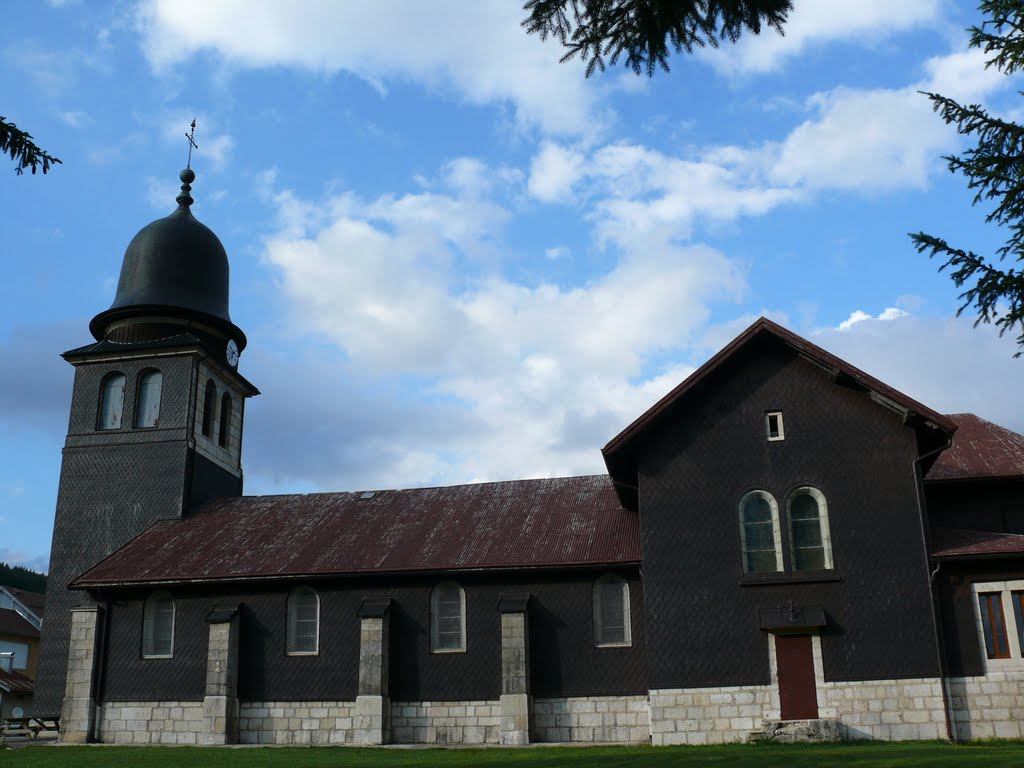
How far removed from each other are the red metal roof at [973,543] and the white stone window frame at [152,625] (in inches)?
845

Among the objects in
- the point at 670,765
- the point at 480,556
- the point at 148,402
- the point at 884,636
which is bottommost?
the point at 670,765

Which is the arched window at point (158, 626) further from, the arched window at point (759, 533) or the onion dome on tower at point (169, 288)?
the arched window at point (759, 533)

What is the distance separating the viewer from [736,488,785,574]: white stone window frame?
25.6 meters

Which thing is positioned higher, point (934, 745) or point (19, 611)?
point (19, 611)

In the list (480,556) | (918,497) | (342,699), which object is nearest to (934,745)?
(918,497)

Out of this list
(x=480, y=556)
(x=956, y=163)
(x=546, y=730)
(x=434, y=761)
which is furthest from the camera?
(x=480, y=556)

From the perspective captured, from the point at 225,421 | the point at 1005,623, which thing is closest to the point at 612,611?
the point at 1005,623

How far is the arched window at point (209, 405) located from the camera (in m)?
37.1

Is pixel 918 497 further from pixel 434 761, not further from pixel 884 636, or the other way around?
pixel 434 761

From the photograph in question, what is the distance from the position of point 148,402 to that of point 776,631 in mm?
23409

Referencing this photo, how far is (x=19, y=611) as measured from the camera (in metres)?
65.4

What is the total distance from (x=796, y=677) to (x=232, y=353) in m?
24.9

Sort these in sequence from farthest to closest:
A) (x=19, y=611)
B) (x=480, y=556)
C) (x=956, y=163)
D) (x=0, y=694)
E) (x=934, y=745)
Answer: (x=19, y=611) → (x=0, y=694) → (x=480, y=556) → (x=934, y=745) → (x=956, y=163)

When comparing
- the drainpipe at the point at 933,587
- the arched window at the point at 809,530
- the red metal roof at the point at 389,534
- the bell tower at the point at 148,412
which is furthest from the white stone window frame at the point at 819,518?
the bell tower at the point at 148,412
